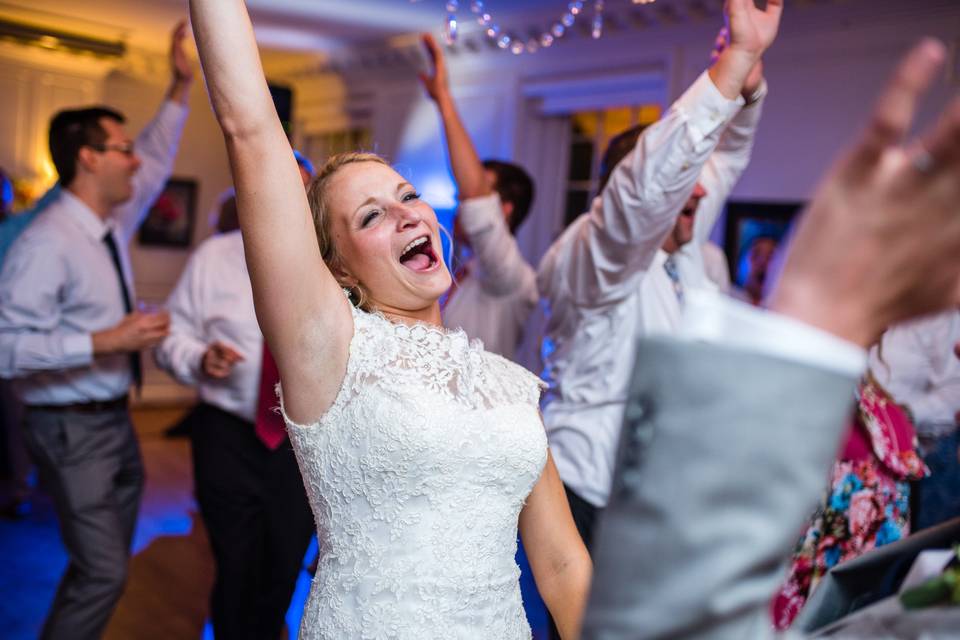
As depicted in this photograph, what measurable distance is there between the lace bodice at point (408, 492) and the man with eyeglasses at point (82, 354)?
1.70 metres

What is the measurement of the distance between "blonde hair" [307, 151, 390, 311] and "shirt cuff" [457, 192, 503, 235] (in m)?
1.49

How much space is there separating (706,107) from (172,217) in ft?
26.0

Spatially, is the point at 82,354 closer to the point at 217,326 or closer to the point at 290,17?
the point at 217,326

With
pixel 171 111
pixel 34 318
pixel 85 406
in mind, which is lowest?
pixel 85 406

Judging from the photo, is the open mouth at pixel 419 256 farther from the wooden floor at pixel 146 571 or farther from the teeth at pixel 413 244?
A: the wooden floor at pixel 146 571

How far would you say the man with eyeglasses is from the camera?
2797mm

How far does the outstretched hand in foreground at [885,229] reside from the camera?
51cm

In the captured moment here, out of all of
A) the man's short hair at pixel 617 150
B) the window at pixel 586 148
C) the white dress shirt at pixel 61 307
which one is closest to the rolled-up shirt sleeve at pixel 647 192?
the man's short hair at pixel 617 150

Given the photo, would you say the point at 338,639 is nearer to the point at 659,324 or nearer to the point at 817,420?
the point at 817,420

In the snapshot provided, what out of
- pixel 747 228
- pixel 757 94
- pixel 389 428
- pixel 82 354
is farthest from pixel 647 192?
pixel 747 228

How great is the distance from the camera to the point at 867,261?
555 millimetres

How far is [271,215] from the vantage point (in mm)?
1133

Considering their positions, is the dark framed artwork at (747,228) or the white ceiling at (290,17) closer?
the dark framed artwork at (747,228)

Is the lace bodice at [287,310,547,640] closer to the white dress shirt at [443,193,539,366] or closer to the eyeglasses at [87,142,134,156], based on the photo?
the white dress shirt at [443,193,539,366]
